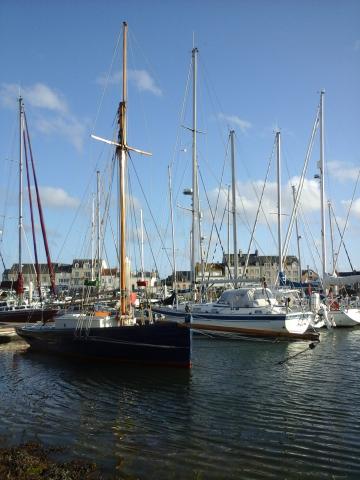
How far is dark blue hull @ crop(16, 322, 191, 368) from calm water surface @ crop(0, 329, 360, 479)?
2.10 feet

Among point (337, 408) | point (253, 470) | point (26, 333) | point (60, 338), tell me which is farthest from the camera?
point (26, 333)

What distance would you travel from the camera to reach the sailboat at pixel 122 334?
20.4 meters

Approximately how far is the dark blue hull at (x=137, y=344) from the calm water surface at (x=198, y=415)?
2.10ft

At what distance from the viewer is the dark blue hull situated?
20.4 metres

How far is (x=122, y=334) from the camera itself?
832 inches

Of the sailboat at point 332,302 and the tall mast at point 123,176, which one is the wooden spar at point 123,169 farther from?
the sailboat at point 332,302

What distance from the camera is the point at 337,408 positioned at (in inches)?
555

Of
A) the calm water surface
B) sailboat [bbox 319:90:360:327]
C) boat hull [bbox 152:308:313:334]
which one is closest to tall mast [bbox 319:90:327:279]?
sailboat [bbox 319:90:360:327]

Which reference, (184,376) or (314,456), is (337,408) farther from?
(184,376)

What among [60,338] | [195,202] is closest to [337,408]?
[60,338]

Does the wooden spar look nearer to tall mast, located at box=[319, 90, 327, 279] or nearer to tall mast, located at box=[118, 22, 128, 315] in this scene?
tall mast, located at box=[118, 22, 128, 315]

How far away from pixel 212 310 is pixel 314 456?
24620 mm

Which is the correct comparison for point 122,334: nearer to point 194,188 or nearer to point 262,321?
point 262,321

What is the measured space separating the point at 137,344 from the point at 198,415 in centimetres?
773
